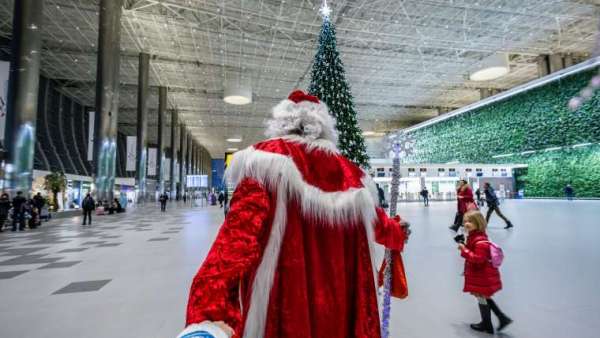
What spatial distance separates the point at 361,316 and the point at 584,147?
94.9ft

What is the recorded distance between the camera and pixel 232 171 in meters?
1.14

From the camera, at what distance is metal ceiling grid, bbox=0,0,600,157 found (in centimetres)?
1725

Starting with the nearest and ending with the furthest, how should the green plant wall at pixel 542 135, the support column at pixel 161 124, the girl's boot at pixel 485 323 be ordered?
1. the girl's boot at pixel 485 323
2. the green plant wall at pixel 542 135
3. the support column at pixel 161 124

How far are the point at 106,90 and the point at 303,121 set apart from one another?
60.5 feet

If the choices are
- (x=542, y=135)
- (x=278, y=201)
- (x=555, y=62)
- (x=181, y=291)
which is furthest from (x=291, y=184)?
(x=542, y=135)

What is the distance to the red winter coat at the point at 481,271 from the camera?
242cm

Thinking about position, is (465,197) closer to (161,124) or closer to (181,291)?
(181,291)

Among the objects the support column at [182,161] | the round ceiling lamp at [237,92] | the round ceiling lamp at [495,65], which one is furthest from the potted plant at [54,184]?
the round ceiling lamp at [495,65]

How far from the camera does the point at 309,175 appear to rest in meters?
1.18

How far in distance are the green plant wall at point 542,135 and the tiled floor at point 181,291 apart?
44.6 feet

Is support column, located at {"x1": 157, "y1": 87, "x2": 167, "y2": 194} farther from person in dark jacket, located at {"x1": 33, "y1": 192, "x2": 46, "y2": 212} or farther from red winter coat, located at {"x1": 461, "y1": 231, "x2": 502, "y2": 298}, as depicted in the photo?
red winter coat, located at {"x1": 461, "y1": 231, "x2": 502, "y2": 298}

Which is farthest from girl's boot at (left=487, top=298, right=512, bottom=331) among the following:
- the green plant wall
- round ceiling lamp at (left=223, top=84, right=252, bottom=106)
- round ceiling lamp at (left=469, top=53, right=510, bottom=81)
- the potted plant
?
round ceiling lamp at (left=223, top=84, right=252, bottom=106)

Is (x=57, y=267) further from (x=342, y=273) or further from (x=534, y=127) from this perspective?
(x=534, y=127)

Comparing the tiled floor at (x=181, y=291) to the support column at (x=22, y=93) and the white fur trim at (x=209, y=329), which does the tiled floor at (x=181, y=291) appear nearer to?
the white fur trim at (x=209, y=329)
